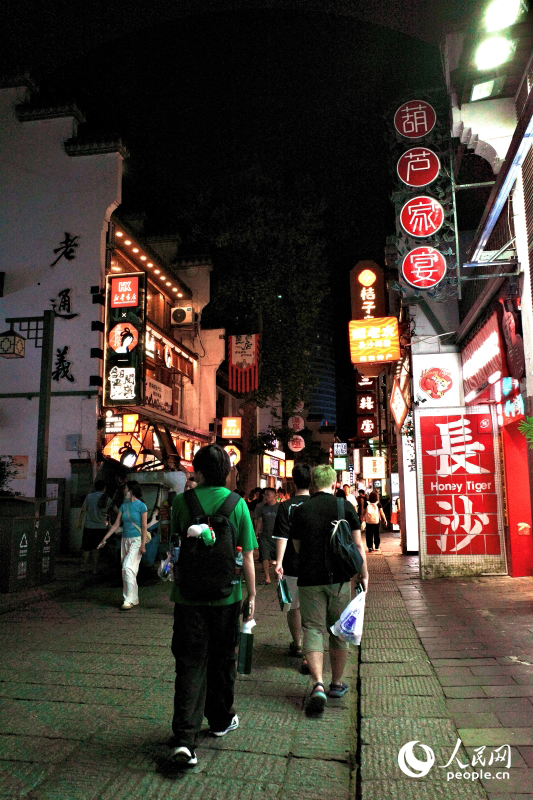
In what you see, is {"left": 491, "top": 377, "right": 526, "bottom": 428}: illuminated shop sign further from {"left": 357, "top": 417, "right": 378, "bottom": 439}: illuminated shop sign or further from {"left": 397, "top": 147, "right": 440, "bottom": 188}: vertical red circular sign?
{"left": 357, "top": 417, "right": 378, "bottom": 439}: illuminated shop sign

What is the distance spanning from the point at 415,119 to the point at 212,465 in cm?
856

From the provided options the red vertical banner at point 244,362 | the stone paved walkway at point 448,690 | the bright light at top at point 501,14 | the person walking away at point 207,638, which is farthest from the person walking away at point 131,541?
the red vertical banner at point 244,362

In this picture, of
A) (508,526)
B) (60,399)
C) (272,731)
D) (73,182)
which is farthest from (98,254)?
(272,731)

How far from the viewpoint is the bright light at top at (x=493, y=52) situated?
7.37m

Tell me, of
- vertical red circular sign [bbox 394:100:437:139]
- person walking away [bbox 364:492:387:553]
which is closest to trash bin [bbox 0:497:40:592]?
vertical red circular sign [bbox 394:100:437:139]

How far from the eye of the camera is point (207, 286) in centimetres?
2511

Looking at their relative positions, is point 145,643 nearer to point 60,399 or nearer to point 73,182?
point 60,399

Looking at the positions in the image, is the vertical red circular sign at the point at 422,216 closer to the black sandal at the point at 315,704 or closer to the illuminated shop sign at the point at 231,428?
the black sandal at the point at 315,704

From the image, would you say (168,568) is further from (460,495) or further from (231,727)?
(460,495)

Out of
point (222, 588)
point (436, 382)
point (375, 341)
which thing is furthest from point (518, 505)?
point (222, 588)

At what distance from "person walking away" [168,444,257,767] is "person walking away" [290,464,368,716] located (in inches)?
31.4

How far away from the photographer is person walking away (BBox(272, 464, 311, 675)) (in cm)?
552

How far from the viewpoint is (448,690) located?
479 centimetres

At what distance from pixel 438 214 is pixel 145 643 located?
24.9 ft
